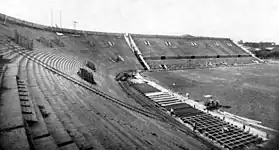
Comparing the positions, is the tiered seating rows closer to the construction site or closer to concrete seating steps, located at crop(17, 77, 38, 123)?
the construction site

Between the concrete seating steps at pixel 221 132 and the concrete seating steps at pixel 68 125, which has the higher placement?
the concrete seating steps at pixel 68 125

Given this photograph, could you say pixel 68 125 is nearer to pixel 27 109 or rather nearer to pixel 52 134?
pixel 52 134

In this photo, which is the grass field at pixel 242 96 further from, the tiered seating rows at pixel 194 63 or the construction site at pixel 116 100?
the tiered seating rows at pixel 194 63

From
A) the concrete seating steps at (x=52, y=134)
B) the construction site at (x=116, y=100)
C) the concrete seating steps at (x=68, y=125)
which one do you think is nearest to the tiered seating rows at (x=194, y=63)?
the construction site at (x=116, y=100)

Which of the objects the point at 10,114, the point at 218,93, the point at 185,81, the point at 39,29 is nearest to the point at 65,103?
the point at 10,114

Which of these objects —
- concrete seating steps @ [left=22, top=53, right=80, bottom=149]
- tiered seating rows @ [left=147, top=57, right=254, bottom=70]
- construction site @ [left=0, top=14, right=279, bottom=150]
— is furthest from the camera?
tiered seating rows @ [left=147, top=57, right=254, bottom=70]

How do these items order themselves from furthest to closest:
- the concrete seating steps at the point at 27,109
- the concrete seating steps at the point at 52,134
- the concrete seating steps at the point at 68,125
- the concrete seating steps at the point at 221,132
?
the concrete seating steps at the point at 221,132
the concrete seating steps at the point at 27,109
the concrete seating steps at the point at 68,125
the concrete seating steps at the point at 52,134

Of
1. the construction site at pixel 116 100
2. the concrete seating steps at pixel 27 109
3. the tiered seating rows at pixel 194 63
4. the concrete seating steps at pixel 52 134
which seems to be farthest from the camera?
the tiered seating rows at pixel 194 63

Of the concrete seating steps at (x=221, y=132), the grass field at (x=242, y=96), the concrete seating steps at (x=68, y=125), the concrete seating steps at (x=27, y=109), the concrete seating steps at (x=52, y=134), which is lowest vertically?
the concrete seating steps at (x=221, y=132)

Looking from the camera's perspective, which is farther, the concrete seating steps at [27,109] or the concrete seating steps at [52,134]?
the concrete seating steps at [27,109]

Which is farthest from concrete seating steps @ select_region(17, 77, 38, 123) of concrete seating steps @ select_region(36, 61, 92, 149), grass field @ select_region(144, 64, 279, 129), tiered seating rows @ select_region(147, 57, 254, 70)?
tiered seating rows @ select_region(147, 57, 254, 70)
